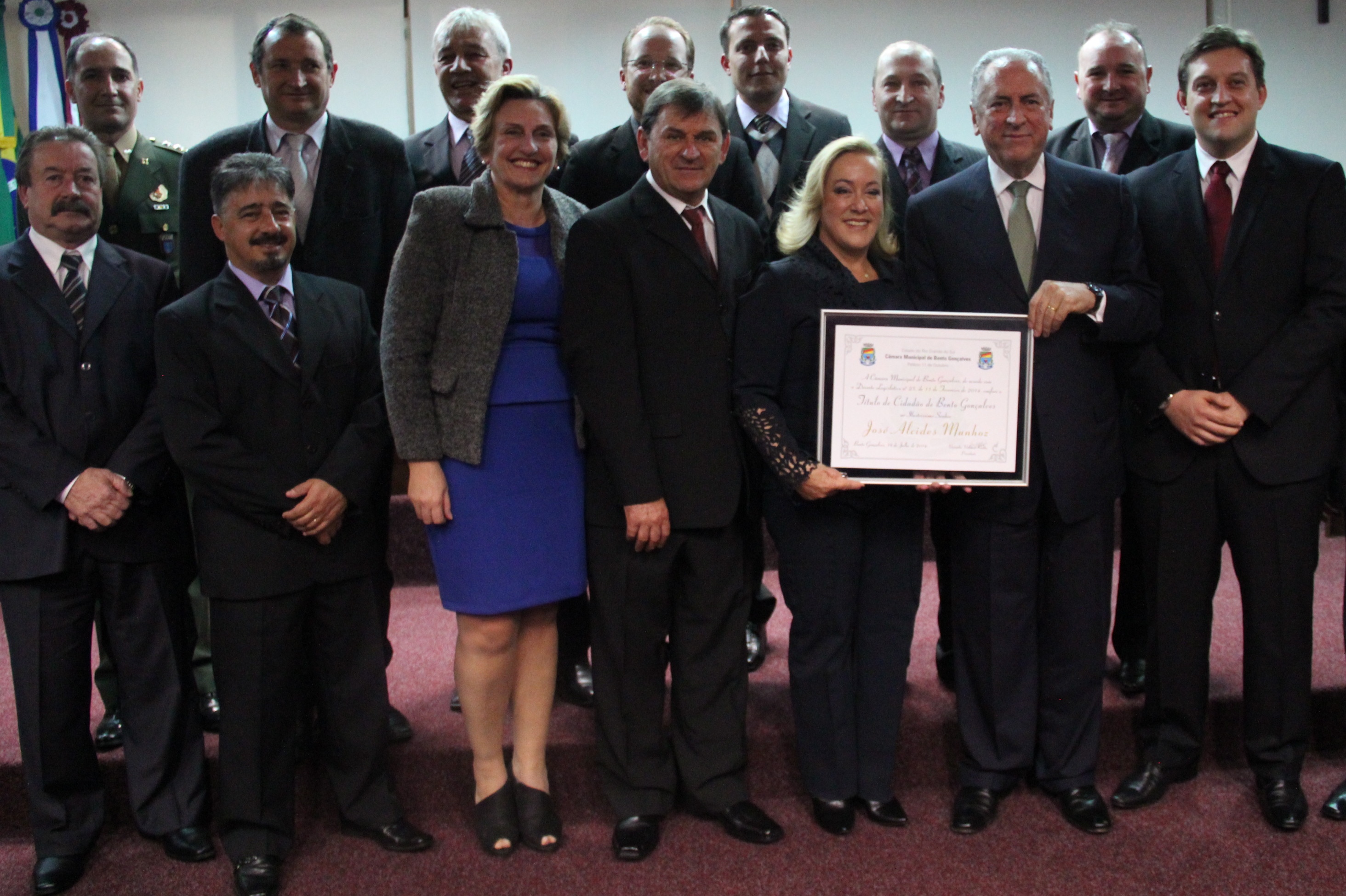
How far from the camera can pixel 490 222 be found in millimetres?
2250

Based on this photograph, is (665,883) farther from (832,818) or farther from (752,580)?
(752,580)

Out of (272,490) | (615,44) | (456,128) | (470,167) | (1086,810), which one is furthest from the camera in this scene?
(615,44)

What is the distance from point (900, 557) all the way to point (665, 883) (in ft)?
2.70

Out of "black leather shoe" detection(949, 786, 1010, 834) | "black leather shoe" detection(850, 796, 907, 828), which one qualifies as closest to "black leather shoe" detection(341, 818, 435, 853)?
"black leather shoe" detection(850, 796, 907, 828)

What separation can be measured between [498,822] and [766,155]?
1.85 meters

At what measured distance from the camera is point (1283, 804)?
243 cm

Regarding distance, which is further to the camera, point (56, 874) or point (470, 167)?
point (470, 167)

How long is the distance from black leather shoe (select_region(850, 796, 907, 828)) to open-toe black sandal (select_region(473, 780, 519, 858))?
0.74 m

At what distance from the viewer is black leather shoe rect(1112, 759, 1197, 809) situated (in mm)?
2502

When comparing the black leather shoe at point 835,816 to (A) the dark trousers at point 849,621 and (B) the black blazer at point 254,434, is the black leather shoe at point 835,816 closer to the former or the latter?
(A) the dark trousers at point 849,621

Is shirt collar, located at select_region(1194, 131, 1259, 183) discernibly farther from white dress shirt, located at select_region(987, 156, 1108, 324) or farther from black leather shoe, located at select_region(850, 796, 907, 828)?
black leather shoe, located at select_region(850, 796, 907, 828)

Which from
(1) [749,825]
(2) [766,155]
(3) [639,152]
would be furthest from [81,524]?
(2) [766,155]

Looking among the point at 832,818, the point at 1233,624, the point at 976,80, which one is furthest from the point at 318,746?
the point at 1233,624

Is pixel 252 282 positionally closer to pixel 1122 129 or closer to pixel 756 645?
pixel 756 645
